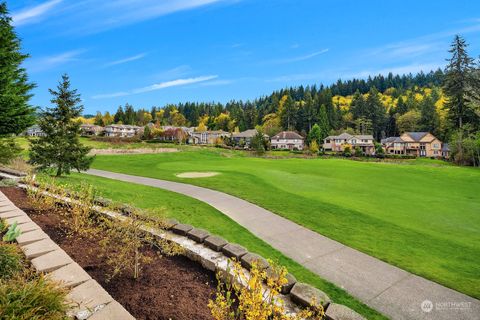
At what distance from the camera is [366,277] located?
5.64m

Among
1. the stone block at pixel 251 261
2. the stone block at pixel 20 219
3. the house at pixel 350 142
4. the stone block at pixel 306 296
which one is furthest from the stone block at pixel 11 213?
the house at pixel 350 142

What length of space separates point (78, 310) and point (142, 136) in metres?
85.4

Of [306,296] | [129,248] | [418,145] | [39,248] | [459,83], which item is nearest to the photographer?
[306,296]

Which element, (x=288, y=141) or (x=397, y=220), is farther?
(x=288, y=141)

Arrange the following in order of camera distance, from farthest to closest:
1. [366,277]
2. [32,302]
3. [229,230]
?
[229,230] < [366,277] < [32,302]

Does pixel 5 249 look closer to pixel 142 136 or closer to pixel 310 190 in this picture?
pixel 310 190

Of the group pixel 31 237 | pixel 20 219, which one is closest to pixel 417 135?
pixel 20 219

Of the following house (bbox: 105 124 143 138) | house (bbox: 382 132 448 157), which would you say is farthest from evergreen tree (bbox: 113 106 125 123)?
house (bbox: 382 132 448 157)

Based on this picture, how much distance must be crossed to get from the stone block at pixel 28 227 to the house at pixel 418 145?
7902 centimetres

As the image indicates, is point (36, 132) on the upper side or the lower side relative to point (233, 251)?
upper

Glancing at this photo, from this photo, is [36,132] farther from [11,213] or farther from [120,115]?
[11,213]

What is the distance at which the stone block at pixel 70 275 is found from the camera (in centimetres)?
357

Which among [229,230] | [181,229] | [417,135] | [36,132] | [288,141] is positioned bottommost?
[229,230]

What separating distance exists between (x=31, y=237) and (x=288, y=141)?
271 feet
